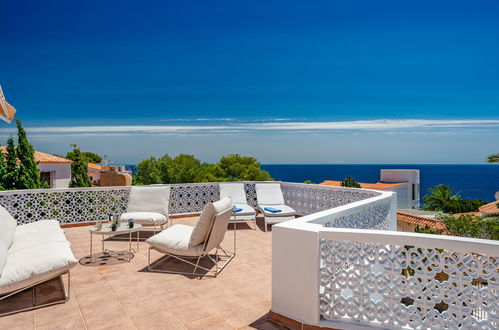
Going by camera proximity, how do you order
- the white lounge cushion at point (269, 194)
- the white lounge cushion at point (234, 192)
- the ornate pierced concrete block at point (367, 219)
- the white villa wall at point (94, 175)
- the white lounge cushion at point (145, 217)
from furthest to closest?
1. the white villa wall at point (94, 175)
2. the white lounge cushion at point (234, 192)
3. the white lounge cushion at point (269, 194)
4. the white lounge cushion at point (145, 217)
5. the ornate pierced concrete block at point (367, 219)

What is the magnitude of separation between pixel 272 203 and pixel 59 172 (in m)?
23.6

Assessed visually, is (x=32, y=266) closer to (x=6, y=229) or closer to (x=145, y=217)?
(x=6, y=229)

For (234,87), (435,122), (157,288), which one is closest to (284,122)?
(234,87)

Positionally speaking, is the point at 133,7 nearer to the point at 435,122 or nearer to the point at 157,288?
the point at 157,288

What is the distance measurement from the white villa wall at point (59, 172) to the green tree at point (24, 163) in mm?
8765

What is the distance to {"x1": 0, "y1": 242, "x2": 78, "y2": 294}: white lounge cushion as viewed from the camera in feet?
9.91

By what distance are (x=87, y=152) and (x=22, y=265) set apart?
176 ft

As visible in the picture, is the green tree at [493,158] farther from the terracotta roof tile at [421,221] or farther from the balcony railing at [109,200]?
the terracotta roof tile at [421,221]

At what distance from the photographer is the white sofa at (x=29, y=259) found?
3049 mm

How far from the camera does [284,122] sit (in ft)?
163

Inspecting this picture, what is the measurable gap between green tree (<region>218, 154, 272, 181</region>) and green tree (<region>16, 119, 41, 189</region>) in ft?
64.1

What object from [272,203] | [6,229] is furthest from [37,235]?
[272,203]

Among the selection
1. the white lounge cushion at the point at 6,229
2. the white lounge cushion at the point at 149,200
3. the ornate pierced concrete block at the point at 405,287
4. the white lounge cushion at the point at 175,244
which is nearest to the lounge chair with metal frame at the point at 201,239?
the white lounge cushion at the point at 175,244

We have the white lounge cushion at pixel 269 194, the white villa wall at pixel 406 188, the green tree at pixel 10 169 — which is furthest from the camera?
the white villa wall at pixel 406 188
